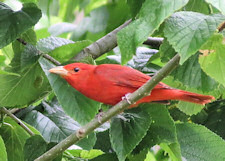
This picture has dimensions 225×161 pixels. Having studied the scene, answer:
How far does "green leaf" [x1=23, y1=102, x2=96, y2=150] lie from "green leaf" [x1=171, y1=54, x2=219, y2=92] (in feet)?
1.36

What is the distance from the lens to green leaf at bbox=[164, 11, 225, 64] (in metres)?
0.94

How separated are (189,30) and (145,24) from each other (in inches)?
4.6

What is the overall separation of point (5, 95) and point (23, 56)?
0.48 ft

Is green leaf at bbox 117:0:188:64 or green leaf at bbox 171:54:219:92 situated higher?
green leaf at bbox 117:0:188:64

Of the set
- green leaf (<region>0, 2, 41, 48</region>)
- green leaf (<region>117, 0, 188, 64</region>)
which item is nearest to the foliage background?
green leaf (<region>0, 2, 41, 48</region>)

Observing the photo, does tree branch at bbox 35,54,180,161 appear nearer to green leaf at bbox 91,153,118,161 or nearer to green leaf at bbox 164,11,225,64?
green leaf at bbox 164,11,225,64

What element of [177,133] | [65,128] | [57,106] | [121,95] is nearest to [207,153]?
[177,133]

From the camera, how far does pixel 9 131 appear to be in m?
1.56

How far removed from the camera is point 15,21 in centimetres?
140

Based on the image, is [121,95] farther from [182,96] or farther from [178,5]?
[178,5]

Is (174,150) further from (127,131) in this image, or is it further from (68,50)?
(68,50)

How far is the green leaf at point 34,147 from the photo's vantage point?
4.66 ft

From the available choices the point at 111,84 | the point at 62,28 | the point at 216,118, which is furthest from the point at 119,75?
the point at 62,28

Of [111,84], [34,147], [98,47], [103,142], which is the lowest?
[103,142]
